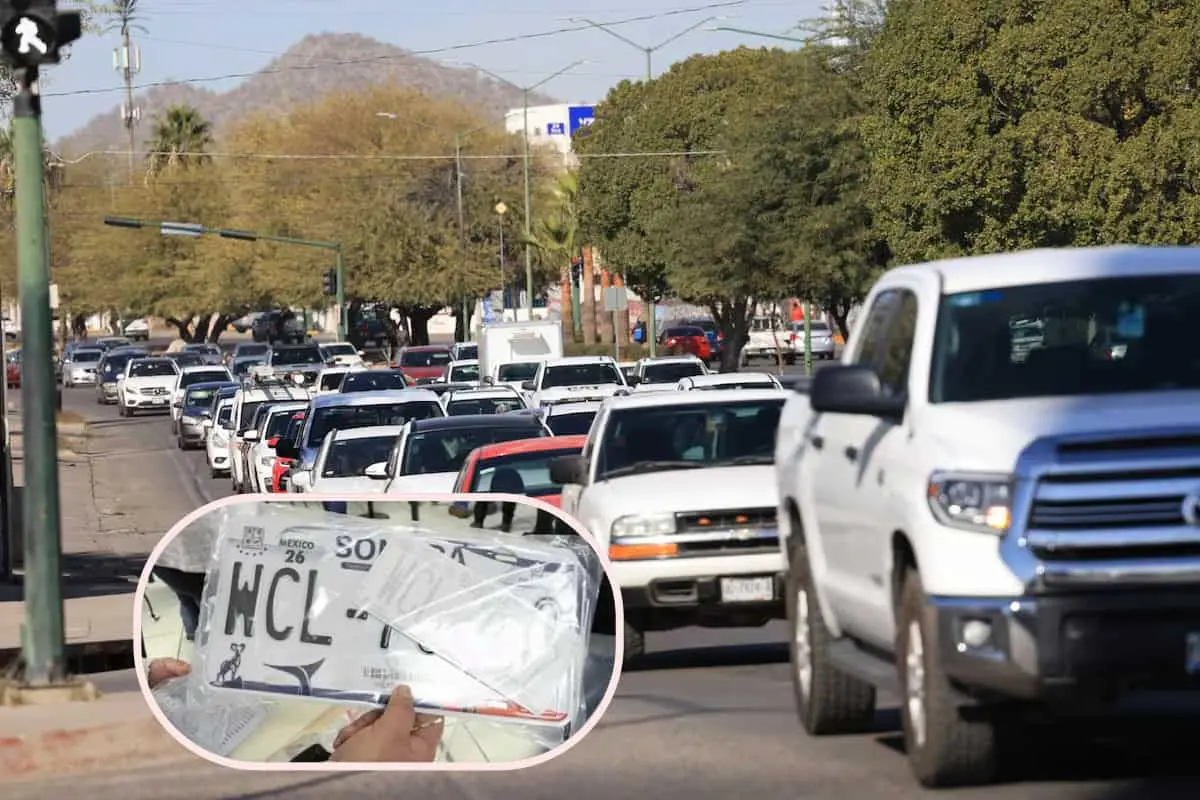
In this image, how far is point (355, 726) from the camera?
4.94m

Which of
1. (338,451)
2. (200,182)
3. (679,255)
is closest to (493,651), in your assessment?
(338,451)

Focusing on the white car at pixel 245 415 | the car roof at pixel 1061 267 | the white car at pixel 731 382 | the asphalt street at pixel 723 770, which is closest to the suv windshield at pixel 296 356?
the white car at pixel 245 415

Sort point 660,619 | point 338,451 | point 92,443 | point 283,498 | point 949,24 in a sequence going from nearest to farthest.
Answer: point 283,498, point 660,619, point 338,451, point 949,24, point 92,443

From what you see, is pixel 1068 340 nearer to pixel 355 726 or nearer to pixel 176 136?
pixel 355 726

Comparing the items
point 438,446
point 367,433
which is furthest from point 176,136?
point 438,446

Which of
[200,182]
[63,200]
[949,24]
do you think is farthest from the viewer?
[63,200]

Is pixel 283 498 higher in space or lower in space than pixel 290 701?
higher

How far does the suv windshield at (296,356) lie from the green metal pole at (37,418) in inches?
2241

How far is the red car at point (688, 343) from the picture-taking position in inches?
3231

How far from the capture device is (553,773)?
891cm

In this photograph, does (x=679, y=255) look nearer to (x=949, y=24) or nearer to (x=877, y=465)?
(x=949, y=24)

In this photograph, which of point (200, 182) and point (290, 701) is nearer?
point (290, 701)

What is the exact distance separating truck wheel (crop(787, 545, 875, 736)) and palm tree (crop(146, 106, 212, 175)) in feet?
396

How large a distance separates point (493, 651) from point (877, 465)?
383 cm
